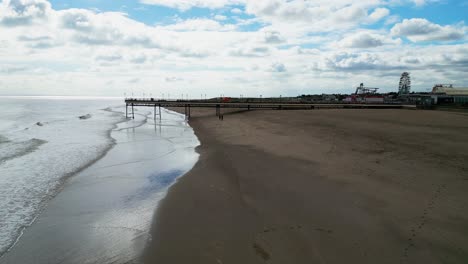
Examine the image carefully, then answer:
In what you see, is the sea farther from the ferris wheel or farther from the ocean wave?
the ferris wheel

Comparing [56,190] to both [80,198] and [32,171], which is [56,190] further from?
[32,171]

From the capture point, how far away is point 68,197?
9.03 m

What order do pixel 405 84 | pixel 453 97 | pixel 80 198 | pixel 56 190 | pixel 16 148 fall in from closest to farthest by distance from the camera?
pixel 80 198 < pixel 56 190 < pixel 16 148 < pixel 453 97 < pixel 405 84

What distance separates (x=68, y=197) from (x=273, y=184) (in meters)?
6.45

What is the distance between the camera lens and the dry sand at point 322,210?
5.22 metres

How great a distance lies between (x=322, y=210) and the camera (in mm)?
7125

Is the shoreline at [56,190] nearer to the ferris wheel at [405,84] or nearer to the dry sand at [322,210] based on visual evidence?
the dry sand at [322,210]

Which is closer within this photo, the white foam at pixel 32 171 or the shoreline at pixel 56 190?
the shoreline at pixel 56 190

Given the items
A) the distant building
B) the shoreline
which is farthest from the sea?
the distant building

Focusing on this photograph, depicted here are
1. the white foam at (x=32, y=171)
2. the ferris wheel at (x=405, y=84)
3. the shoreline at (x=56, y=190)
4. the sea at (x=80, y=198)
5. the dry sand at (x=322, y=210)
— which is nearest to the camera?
the dry sand at (x=322, y=210)

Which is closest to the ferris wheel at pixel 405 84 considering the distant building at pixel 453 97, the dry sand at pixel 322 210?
the distant building at pixel 453 97

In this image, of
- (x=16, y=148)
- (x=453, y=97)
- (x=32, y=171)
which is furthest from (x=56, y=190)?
(x=453, y=97)

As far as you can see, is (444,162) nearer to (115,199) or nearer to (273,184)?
(273,184)

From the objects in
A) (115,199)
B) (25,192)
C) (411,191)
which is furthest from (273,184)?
(25,192)
